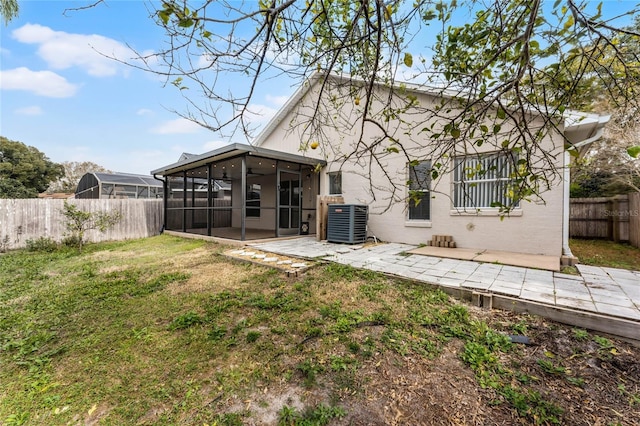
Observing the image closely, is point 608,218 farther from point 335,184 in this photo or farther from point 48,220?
point 48,220

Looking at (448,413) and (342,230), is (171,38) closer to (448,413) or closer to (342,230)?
(448,413)

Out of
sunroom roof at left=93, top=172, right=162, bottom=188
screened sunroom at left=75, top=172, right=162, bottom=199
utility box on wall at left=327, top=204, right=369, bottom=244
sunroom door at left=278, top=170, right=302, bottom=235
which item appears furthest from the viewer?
sunroom roof at left=93, top=172, right=162, bottom=188

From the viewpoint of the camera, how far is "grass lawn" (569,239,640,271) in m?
5.04

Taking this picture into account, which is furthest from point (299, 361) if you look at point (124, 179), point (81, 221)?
point (124, 179)

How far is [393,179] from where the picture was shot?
7008 mm

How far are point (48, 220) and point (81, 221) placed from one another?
42.6 inches

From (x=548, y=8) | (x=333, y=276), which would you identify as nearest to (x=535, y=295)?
→ (x=333, y=276)

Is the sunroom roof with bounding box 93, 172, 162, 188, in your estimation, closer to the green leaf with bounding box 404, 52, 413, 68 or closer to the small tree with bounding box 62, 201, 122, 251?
the small tree with bounding box 62, 201, 122, 251

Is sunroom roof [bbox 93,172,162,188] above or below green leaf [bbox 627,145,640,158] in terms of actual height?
above

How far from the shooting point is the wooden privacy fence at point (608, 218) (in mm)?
6922

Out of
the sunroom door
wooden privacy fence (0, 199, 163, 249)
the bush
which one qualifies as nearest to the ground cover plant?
the bush

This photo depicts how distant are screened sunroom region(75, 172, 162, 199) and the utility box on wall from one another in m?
11.6

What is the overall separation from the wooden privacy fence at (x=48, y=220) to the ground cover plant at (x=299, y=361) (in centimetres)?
556

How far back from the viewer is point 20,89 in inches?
220
